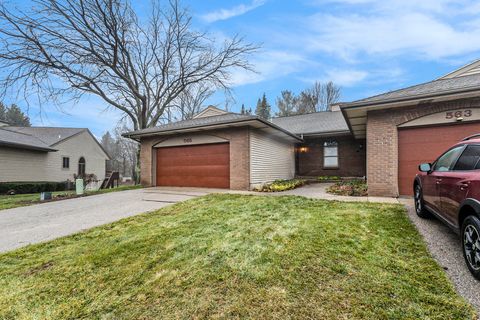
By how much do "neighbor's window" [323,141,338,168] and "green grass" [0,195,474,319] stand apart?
10.1 metres

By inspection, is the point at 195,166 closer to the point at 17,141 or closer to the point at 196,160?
the point at 196,160

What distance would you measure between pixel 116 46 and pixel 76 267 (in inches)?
658

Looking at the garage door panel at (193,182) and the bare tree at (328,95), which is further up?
the bare tree at (328,95)

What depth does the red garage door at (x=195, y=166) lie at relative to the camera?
1020 cm

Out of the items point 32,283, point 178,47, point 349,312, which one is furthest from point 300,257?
point 178,47

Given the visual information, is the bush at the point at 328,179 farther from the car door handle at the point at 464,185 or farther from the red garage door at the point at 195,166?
the car door handle at the point at 464,185

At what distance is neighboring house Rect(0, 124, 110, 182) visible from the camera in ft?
47.6

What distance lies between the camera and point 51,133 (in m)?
21.5

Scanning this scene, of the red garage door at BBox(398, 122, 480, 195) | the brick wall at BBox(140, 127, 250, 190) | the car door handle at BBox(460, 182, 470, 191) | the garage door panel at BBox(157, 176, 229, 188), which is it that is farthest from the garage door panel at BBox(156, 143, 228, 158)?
the car door handle at BBox(460, 182, 470, 191)

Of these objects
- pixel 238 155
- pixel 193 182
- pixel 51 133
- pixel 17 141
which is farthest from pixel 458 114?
pixel 51 133

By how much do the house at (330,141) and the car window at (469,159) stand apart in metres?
3.66

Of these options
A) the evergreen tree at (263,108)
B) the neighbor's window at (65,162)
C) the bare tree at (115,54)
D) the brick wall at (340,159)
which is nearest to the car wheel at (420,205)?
the brick wall at (340,159)

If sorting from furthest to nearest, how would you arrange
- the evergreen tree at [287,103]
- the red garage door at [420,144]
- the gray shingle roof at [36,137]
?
the evergreen tree at [287,103] → the gray shingle roof at [36,137] → the red garage door at [420,144]

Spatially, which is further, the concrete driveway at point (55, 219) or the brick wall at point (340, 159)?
the brick wall at point (340, 159)
